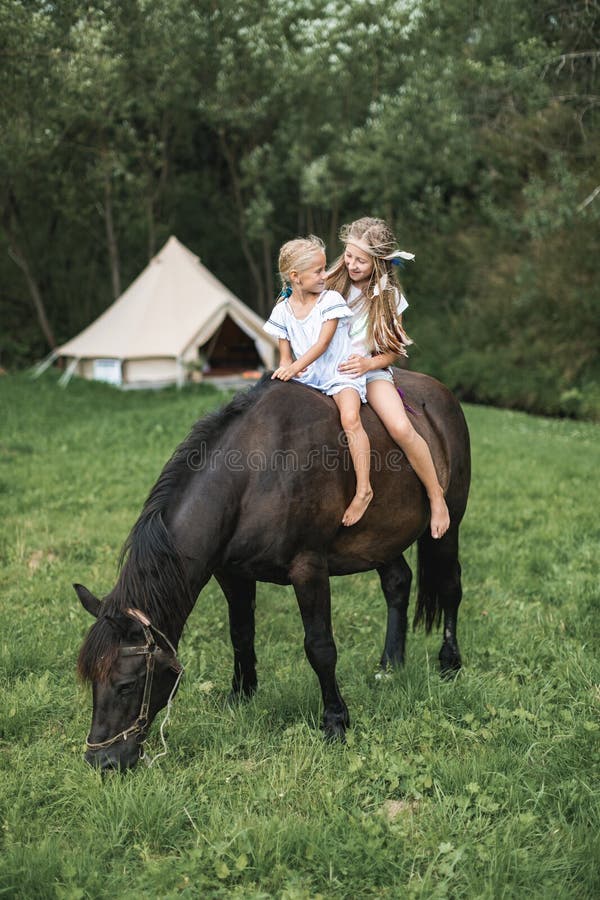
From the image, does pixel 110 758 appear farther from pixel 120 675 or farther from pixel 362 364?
pixel 362 364

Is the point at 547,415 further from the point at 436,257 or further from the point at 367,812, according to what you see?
the point at 367,812

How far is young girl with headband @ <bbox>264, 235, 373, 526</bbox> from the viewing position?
3541 millimetres

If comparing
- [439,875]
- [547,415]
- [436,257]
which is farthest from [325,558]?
[436,257]

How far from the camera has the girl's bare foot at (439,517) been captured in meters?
3.99

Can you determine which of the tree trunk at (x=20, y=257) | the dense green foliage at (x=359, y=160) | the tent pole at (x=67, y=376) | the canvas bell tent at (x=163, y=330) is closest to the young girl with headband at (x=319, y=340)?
the dense green foliage at (x=359, y=160)

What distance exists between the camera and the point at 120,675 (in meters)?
2.88

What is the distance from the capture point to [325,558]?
349cm

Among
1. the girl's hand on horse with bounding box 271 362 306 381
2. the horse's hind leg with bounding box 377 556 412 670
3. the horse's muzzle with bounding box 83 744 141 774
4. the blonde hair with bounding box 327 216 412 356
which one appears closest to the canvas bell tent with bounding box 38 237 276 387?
the horse's hind leg with bounding box 377 556 412 670

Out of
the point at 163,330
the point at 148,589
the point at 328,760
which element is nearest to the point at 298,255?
the point at 148,589

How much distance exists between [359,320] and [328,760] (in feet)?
6.94

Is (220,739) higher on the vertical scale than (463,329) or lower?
lower

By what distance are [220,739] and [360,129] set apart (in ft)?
66.8

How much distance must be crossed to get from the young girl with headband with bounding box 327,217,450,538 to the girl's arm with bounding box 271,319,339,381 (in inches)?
6.1

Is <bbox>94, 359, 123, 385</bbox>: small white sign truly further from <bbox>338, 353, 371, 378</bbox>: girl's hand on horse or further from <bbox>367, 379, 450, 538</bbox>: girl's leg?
<bbox>338, 353, 371, 378</bbox>: girl's hand on horse
